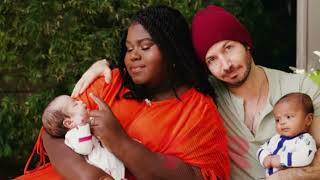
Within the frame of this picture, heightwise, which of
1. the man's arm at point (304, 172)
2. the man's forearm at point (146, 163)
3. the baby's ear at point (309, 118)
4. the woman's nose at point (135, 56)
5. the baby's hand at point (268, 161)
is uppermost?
the woman's nose at point (135, 56)

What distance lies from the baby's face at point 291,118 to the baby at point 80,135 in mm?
688

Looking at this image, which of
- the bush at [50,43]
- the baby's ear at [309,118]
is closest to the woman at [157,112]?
the baby's ear at [309,118]

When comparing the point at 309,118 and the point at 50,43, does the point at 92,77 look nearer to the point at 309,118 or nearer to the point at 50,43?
the point at 309,118

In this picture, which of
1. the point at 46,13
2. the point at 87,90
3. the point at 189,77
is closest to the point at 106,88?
the point at 87,90

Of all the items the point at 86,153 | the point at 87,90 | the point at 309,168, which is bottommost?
the point at 309,168

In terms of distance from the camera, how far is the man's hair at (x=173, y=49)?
2.98 metres

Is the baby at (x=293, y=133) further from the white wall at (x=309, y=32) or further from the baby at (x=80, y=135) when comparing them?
the white wall at (x=309, y=32)

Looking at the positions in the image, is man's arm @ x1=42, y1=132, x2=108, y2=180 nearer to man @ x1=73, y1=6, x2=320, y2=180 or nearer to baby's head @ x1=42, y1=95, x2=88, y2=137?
baby's head @ x1=42, y1=95, x2=88, y2=137

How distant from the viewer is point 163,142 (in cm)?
292

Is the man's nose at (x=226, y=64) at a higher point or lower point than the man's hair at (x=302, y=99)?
higher

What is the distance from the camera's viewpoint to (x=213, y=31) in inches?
119

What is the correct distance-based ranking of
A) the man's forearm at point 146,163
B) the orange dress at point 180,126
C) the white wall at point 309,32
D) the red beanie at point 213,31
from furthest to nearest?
the white wall at point 309,32
the red beanie at point 213,31
the orange dress at point 180,126
the man's forearm at point 146,163

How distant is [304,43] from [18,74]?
1838 millimetres

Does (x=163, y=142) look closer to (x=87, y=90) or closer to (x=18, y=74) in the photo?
(x=87, y=90)
